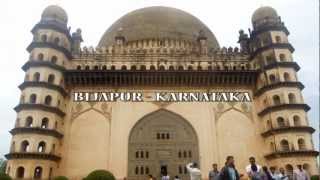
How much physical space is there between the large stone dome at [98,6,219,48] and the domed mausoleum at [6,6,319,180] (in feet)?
11.1

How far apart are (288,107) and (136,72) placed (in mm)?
11058

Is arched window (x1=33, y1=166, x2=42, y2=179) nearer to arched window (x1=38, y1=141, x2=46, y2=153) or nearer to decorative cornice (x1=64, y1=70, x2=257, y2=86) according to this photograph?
arched window (x1=38, y1=141, x2=46, y2=153)

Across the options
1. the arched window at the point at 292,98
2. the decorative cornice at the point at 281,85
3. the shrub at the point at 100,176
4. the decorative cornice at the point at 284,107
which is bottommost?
the shrub at the point at 100,176

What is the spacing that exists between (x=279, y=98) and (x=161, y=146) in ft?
29.8

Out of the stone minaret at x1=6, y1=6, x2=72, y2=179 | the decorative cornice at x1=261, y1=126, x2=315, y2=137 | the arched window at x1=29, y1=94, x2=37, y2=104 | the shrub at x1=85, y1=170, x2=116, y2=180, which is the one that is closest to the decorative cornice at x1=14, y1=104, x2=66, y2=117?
the stone minaret at x1=6, y1=6, x2=72, y2=179

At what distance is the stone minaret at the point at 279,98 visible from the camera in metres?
21.9

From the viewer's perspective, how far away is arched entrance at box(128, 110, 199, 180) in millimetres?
23188

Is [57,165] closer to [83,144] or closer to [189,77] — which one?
A: [83,144]

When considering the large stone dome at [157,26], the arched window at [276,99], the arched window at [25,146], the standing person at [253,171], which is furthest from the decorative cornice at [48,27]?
the standing person at [253,171]

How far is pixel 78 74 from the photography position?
25.0m

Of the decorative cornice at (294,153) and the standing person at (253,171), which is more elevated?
the decorative cornice at (294,153)

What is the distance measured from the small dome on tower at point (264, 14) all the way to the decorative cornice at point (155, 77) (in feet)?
16.4

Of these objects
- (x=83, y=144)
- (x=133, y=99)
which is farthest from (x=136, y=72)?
(x=83, y=144)

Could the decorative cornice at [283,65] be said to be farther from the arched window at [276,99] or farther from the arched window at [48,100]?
the arched window at [48,100]
